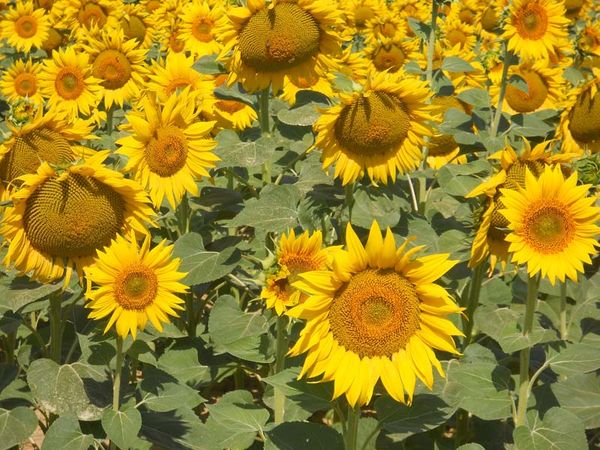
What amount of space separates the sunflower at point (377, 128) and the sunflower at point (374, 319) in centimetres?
96

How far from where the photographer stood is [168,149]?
325 cm

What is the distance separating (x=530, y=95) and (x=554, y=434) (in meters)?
3.20

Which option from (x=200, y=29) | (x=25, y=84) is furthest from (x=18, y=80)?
(x=200, y=29)

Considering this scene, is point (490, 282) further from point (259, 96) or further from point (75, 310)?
point (75, 310)

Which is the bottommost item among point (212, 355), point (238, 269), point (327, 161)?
point (212, 355)

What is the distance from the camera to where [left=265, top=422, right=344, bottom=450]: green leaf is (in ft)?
8.01

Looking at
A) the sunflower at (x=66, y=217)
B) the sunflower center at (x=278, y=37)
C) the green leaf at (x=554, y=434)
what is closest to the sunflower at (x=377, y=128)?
the sunflower center at (x=278, y=37)

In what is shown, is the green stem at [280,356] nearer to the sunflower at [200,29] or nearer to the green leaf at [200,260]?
the green leaf at [200,260]

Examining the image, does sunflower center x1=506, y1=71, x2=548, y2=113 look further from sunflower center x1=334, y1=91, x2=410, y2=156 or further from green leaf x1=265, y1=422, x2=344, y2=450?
green leaf x1=265, y1=422, x2=344, y2=450

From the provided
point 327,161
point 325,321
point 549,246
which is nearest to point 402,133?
point 327,161

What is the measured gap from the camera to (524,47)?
14.2 ft

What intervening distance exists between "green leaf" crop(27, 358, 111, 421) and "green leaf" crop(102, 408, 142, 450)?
0.48 ft

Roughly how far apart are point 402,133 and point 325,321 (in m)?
1.16

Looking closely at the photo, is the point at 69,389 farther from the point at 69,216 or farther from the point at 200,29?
the point at 200,29
